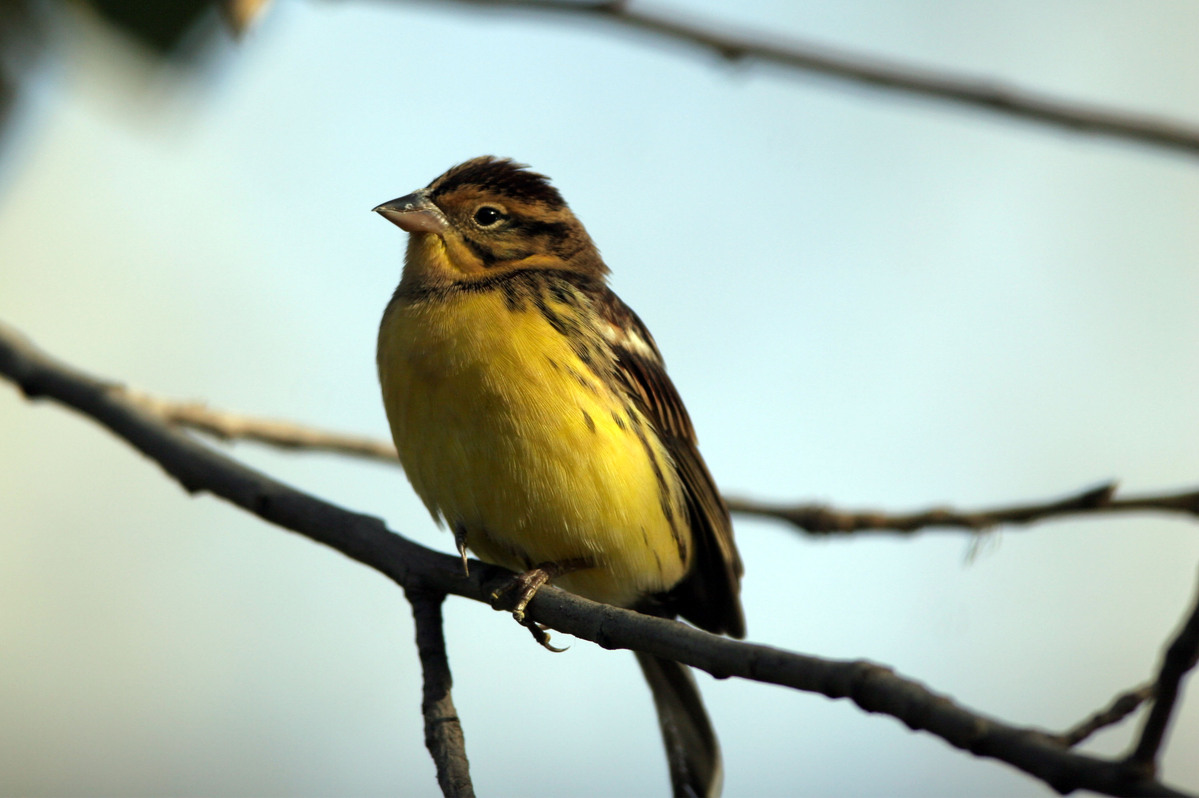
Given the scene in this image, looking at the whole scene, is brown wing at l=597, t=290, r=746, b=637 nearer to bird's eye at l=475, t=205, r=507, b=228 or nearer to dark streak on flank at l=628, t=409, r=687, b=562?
dark streak on flank at l=628, t=409, r=687, b=562

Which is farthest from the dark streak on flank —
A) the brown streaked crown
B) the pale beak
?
the pale beak

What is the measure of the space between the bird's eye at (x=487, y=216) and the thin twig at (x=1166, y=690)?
4247 millimetres

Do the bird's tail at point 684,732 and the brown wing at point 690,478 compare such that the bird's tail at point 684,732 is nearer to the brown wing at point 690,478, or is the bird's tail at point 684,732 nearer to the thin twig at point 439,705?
the brown wing at point 690,478

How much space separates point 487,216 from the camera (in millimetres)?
5824

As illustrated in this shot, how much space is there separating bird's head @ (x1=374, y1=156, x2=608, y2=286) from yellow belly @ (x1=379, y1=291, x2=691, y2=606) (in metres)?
0.46

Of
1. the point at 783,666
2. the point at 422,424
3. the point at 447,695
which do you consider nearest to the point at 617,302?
the point at 422,424

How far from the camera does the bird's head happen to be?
18.2 ft

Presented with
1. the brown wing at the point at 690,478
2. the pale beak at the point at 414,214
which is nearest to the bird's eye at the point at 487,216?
Result: the pale beak at the point at 414,214

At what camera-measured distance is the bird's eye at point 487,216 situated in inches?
228

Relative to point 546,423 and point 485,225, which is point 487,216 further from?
point 546,423

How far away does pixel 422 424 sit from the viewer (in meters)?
4.71

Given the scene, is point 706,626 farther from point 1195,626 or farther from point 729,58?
point 1195,626

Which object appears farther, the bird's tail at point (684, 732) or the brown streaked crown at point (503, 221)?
the brown streaked crown at point (503, 221)

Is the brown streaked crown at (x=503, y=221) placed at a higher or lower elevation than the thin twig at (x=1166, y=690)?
higher
